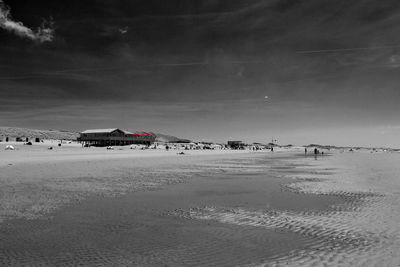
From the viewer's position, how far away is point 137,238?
25.7ft

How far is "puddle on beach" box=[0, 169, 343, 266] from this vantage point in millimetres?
6395

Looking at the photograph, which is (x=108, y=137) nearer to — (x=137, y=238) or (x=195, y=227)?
(x=195, y=227)

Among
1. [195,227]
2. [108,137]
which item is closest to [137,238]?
[195,227]

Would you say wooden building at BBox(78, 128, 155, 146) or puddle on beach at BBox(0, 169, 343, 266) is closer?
puddle on beach at BBox(0, 169, 343, 266)

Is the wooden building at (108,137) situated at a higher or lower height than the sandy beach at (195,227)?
higher

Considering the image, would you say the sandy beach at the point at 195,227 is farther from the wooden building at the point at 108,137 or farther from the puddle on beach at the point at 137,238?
the wooden building at the point at 108,137

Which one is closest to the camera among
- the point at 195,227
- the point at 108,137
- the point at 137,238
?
the point at 137,238

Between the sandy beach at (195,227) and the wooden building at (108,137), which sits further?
the wooden building at (108,137)

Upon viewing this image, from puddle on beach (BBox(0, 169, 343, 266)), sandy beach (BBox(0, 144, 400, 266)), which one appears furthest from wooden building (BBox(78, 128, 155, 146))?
puddle on beach (BBox(0, 169, 343, 266))

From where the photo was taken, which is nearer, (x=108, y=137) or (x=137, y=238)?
(x=137, y=238)

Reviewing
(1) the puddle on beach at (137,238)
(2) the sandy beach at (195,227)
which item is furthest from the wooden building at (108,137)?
(1) the puddle on beach at (137,238)

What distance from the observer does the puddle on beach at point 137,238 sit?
21.0 ft

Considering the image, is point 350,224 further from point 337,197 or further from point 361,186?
point 361,186

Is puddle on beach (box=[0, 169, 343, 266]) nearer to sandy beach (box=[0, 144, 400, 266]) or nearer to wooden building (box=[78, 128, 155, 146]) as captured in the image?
sandy beach (box=[0, 144, 400, 266])
